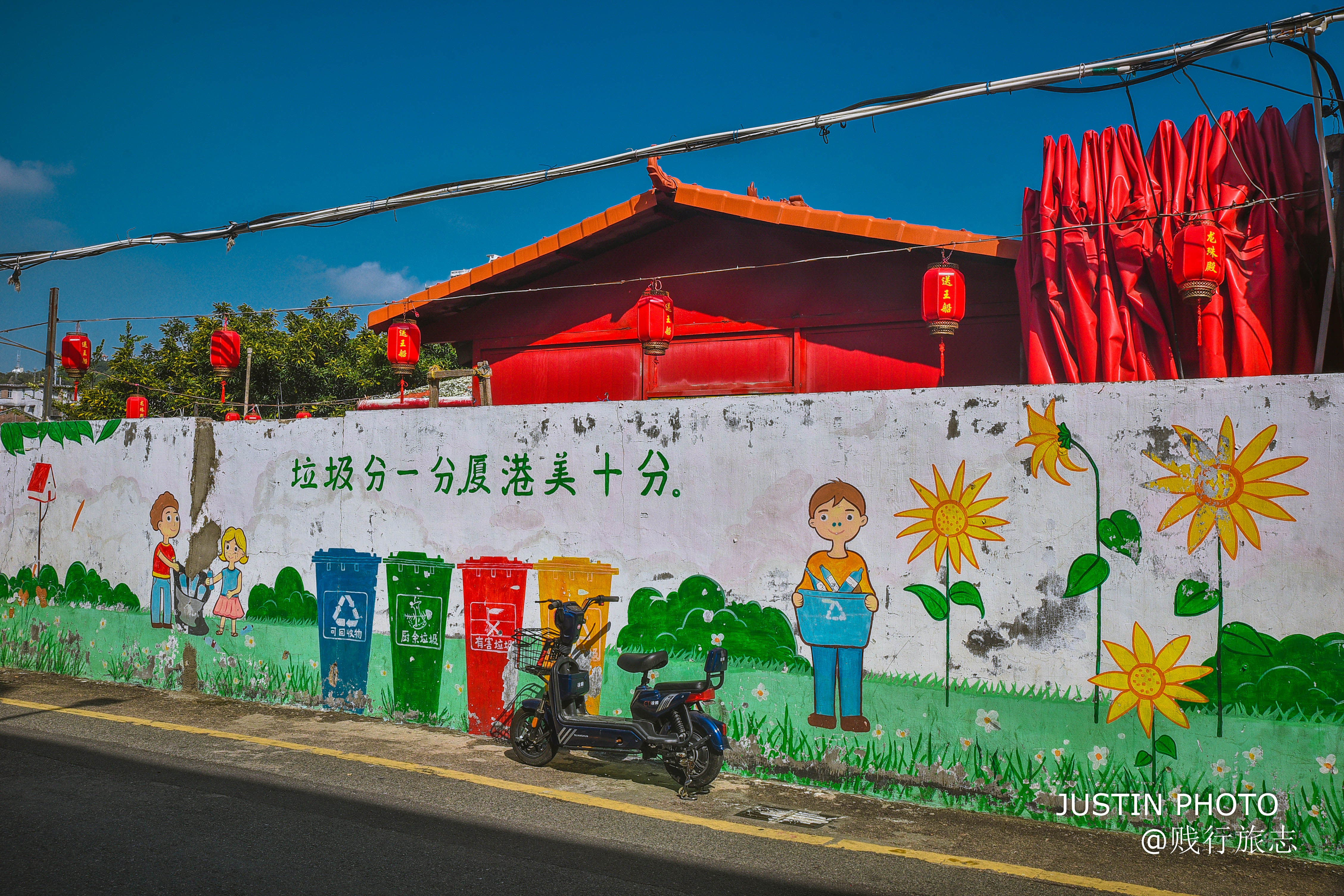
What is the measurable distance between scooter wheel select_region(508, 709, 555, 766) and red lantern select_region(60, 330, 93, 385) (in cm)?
1098

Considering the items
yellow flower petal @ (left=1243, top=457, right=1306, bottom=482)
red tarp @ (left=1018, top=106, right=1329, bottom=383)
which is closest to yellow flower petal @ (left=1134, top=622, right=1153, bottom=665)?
yellow flower petal @ (left=1243, top=457, right=1306, bottom=482)

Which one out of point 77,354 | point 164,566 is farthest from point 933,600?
point 77,354

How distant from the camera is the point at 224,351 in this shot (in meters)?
12.5

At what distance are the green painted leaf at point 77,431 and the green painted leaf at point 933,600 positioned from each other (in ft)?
28.4

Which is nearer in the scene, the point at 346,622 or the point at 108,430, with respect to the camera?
the point at 346,622

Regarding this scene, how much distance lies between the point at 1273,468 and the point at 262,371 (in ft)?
97.1

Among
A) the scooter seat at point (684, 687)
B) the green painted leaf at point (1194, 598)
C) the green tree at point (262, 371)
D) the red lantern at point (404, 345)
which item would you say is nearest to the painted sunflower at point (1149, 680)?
the green painted leaf at point (1194, 598)

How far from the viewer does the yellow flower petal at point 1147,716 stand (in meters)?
5.02

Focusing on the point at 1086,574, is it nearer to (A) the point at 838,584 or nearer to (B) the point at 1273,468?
(B) the point at 1273,468

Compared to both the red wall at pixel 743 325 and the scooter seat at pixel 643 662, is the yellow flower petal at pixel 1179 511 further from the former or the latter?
the red wall at pixel 743 325

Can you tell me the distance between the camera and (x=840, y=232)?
8852 mm

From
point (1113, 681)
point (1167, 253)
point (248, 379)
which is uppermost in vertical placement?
point (248, 379)

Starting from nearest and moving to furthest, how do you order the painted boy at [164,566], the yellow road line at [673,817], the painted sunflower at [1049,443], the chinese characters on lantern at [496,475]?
1. the yellow road line at [673,817]
2. the painted sunflower at [1049,443]
3. the chinese characters on lantern at [496,475]
4. the painted boy at [164,566]

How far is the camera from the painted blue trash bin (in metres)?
7.82
